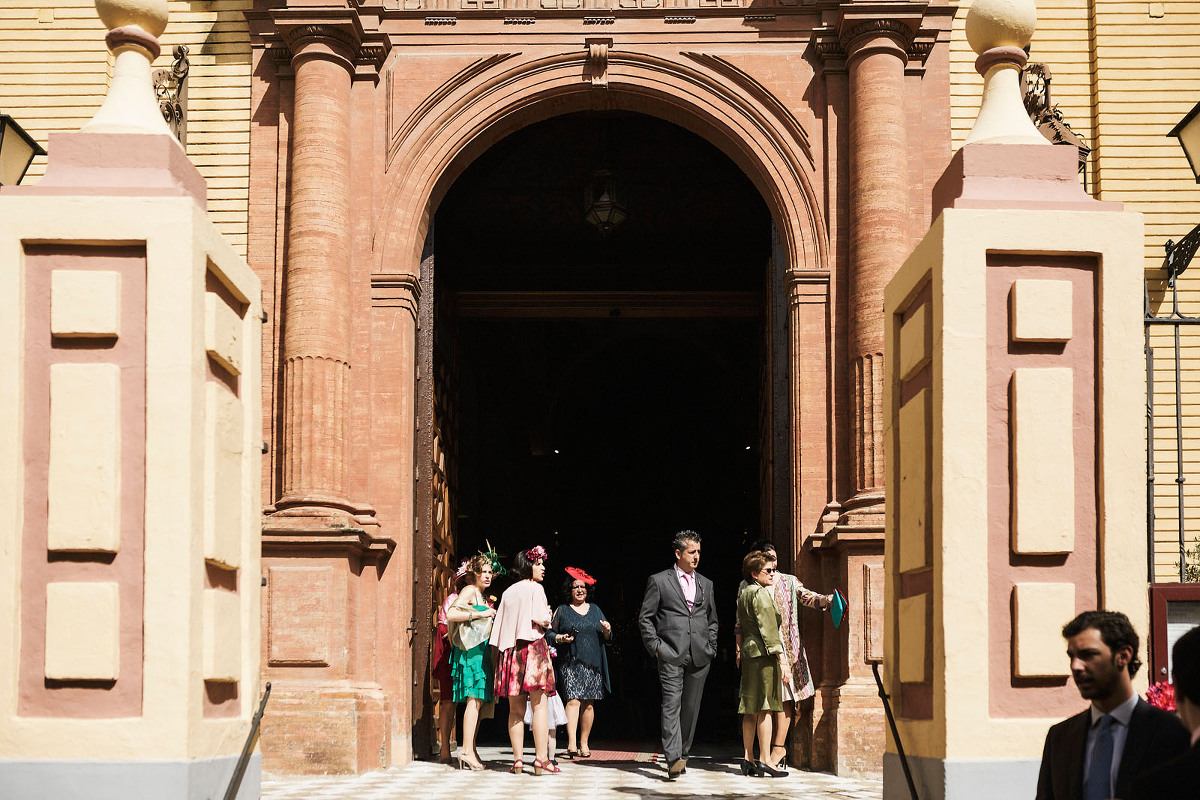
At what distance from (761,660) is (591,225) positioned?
7.92 meters

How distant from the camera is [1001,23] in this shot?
7.69m

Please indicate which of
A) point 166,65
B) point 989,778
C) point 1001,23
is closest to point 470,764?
point 989,778

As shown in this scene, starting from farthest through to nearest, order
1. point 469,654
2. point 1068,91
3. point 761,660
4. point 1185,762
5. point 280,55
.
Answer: point 1068,91 → point 280,55 → point 469,654 → point 761,660 → point 1185,762

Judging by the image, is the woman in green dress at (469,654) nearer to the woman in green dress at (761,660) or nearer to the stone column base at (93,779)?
the woman in green dress at (761,660)

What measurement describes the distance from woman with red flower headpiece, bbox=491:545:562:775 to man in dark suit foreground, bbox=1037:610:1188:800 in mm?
7406

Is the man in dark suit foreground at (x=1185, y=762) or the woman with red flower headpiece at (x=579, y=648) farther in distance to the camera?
the woman with red flower headpiece at (x=579, y=648)

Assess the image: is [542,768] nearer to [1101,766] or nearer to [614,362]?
[1101,766]

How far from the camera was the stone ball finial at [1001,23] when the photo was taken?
302 inches

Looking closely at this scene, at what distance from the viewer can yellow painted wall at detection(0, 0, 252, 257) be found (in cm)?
1355

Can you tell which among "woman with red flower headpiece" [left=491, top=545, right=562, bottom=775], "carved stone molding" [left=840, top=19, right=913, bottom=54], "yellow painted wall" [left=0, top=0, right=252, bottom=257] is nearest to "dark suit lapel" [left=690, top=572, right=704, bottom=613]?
"woman with red flower headpiece" [left=491, top=545, right=562, bottom=775]

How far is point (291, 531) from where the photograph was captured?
12.1m

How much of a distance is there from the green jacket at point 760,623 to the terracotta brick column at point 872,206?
3.59ft

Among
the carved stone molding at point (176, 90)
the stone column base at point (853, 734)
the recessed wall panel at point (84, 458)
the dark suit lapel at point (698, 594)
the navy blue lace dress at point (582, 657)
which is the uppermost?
the carved stone molding at point (176, 90)

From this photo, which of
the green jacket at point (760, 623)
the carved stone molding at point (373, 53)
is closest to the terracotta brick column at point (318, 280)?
the carved stone molding at point (373, 53)
